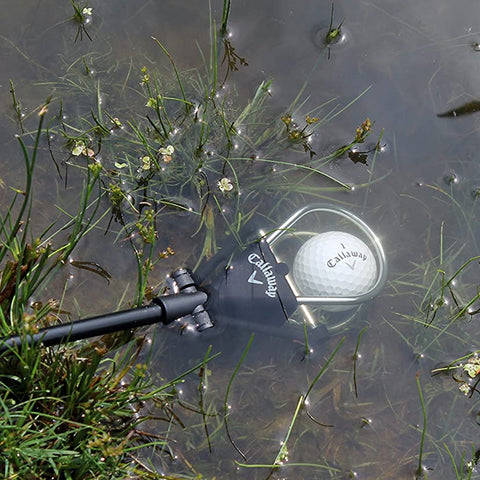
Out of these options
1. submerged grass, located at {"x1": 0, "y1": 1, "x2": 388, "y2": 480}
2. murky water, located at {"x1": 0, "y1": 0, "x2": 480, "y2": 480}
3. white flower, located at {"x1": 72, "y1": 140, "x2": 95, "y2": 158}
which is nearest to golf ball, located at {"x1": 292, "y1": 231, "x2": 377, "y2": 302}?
murky water, located at {"x1": 0, "y1": 0, "x2": 480, "y2": 480}

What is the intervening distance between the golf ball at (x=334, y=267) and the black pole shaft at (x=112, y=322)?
61 centimetres

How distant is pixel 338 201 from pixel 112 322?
1.60m

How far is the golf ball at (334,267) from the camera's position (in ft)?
10.6

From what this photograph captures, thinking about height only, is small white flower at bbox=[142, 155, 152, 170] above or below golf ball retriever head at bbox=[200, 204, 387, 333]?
above

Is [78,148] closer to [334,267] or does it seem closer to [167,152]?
[167,152]

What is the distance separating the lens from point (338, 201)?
3.74 meters

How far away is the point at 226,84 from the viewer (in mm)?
3846

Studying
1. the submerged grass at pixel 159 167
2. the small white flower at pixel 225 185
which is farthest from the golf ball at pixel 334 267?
the small white flower at pixel 225 185

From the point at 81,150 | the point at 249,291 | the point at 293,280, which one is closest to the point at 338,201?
the point at 293,280

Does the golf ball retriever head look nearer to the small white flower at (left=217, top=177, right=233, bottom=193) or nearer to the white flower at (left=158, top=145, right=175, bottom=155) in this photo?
the small white flower at (left=217, top=177, right=233, bottom=193)

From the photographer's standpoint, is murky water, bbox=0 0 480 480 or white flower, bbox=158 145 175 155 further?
white flower, bbox=158 145 175 155

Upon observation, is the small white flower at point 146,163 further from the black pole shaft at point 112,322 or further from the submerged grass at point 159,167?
the black pole shaft at point 112,322

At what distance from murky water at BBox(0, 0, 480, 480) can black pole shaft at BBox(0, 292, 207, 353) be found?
0.52 metres

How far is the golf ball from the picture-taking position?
10.6ft
